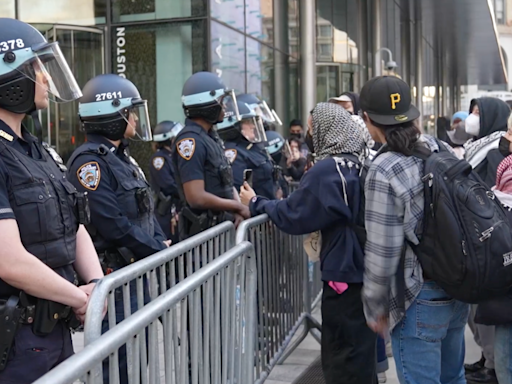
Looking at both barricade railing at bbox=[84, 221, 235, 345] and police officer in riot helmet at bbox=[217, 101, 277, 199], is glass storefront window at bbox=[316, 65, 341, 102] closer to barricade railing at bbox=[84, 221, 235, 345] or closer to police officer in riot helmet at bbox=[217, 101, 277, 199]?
police officer in riot helmet at bbox=[217, 101, 277, 199]

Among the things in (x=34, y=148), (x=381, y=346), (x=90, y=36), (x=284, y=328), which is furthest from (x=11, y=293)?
(x=90, y=36)

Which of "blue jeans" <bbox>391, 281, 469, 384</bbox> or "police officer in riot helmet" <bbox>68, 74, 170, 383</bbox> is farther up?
"police officer in riot helmet" <bbox>68, 74, 170, 383</bbox>

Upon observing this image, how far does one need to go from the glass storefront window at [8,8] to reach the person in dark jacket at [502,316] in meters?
9.10

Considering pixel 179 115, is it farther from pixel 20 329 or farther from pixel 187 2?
pixel 20 329

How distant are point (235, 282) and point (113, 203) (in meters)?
0.83

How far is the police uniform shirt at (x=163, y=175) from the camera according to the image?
26.1ft

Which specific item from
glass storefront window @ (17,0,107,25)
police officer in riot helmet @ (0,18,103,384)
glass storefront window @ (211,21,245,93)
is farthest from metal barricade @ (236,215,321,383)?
glass storefront window @ (17,0,107,25)

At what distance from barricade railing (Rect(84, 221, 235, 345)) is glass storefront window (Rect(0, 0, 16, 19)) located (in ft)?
27.4

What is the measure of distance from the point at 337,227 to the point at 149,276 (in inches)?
48.6

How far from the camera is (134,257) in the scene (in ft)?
11.5

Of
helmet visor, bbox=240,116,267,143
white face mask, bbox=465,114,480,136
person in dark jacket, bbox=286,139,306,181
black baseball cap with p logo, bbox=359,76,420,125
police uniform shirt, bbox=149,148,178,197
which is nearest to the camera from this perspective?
black baseball cap with p logo, bbox=359,76,420,125

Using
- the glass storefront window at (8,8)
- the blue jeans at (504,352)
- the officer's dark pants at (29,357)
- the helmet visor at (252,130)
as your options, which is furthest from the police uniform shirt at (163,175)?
the officer's dark pants at (29,357)

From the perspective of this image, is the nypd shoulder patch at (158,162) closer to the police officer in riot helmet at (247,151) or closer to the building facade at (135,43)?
the police officer in riot helmet at (247,151)

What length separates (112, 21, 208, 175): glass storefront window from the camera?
1066 cm
